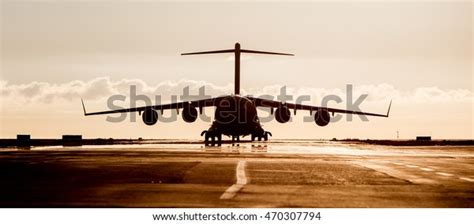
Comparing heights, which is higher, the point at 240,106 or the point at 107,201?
the point at 240,106

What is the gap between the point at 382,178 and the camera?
17.3 meters

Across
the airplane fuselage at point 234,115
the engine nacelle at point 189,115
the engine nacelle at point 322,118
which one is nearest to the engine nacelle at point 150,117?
the engine nacelle at point 189,115

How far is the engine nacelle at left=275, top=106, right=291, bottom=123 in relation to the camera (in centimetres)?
5441

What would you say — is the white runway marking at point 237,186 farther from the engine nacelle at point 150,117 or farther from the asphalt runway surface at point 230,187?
the engine nacelle at point 150,117

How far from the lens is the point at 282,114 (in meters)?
54.7

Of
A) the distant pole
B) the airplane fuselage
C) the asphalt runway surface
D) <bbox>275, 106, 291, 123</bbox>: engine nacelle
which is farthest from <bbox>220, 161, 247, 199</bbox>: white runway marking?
the distant pole

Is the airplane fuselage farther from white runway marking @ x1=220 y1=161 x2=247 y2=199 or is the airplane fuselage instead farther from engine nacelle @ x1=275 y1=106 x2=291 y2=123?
white runway marking @ x1=220 y1=161 x2=247 y2=199

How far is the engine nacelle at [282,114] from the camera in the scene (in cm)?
5441

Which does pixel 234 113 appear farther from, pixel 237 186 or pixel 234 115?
pixel 237 186
